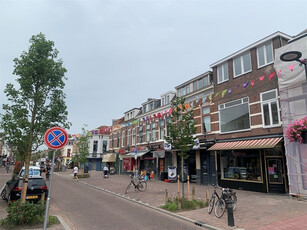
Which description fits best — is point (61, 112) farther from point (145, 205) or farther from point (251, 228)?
point (251, 228)

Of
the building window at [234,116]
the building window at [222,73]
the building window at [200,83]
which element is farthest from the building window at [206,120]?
the building window at [222,73]

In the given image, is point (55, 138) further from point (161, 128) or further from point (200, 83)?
point (161, 128)

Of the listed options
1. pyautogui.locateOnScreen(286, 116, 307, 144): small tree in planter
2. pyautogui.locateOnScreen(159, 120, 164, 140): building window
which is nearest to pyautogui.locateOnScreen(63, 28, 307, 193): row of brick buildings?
pyautogui.locateOnScreen(286, 116, 307, 144): small tree in planter

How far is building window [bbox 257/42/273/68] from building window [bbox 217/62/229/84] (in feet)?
8.72

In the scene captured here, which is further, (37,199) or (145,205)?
(145,205)

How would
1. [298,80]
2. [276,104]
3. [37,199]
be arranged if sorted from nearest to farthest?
[37,199] → [298,80] → [276,104]

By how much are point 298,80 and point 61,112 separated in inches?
460

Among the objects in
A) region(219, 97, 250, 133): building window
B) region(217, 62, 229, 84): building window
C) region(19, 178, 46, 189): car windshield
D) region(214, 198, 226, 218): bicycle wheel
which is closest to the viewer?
region(214, 198, 226, 218): bicycle wheel

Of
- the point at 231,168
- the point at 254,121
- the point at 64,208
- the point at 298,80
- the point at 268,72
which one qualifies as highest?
the point at 268,72

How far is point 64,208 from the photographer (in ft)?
32.2

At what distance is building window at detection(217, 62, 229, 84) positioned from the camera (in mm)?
16984

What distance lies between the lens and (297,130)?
36.2ft

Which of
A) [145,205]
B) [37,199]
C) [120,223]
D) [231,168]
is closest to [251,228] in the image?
[120,223]

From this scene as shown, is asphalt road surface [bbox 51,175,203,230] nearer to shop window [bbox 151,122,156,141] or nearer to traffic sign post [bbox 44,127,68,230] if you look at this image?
traffic sign post [bbox 44,127,68,230]
